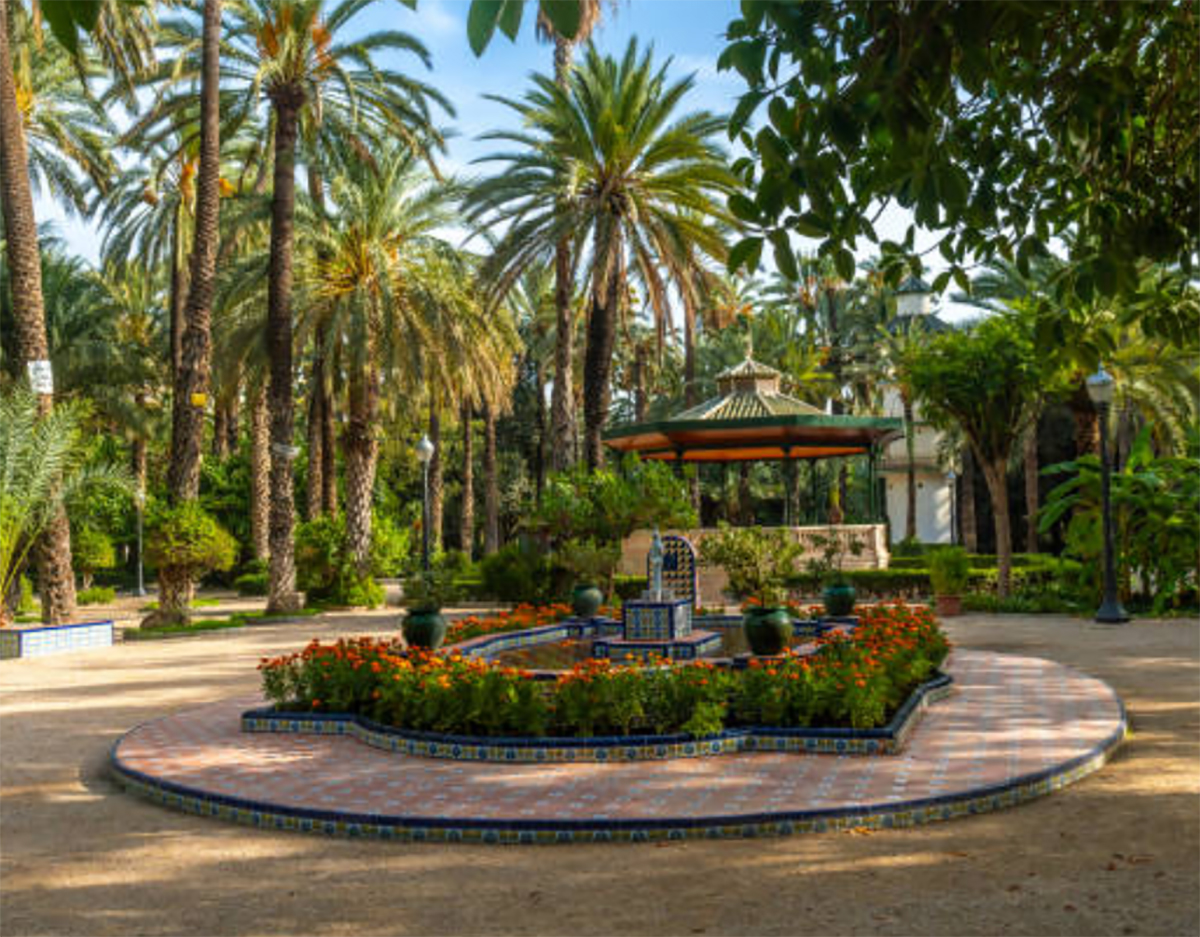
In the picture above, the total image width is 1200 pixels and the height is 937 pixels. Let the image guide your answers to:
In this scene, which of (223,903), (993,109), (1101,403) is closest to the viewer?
(993,109)

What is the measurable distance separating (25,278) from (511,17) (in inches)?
825

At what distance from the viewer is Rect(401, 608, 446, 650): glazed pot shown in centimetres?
1240

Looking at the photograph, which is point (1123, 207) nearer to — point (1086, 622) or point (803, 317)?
point (1086, 622)

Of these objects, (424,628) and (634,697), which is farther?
(424,628)

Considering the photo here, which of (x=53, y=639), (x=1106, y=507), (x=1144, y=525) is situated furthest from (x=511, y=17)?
(x=1144, y=525)

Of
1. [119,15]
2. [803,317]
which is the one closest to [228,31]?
[119,15]

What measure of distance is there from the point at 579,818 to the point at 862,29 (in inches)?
179

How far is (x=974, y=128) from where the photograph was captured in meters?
4.78

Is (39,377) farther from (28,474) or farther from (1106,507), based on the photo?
(1106,507)

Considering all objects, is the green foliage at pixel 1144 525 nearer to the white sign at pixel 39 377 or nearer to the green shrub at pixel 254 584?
the white sign at pixel 39 377

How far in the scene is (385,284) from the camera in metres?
25.0

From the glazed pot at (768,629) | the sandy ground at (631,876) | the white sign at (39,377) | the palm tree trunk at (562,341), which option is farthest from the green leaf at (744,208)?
the palm tree trunk at (562,341)

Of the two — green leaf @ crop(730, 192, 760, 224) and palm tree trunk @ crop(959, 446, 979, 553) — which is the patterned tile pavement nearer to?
green leaf @ crop(730, 192, 760, 224)

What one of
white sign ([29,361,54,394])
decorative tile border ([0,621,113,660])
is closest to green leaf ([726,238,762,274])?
decorative tile border ([0,621,113,660])
